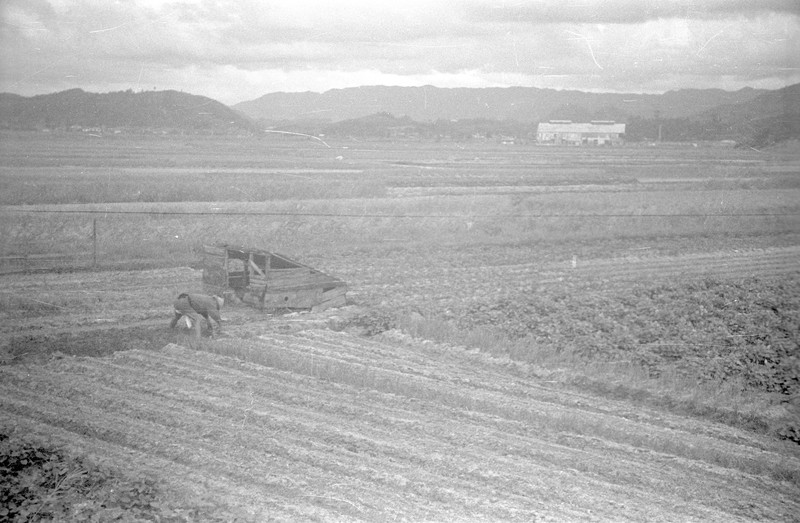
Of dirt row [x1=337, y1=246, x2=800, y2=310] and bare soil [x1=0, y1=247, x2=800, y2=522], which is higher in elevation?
dirt row [x1=337, y1=246, x2=800, y2=310]

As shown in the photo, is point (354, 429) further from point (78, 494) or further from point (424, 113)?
point (424, 113)

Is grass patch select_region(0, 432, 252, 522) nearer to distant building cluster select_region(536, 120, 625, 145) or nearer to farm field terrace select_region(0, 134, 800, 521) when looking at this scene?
farm field terrace select_region(0, 134, 800, 521)

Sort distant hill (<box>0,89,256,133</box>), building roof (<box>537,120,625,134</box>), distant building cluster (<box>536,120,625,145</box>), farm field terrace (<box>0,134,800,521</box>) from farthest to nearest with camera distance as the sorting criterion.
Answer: distant building cluster (<box>536,120,625,145</box>) < building roof (<box>537,120,625,134</box>) < distant hill (<box>0,89,256,133</box>) < farm field terrace (<box>0,134,800,521</box>)

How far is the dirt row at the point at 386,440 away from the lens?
6957 millimetres

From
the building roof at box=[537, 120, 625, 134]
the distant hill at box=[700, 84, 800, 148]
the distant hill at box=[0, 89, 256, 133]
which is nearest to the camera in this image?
the distant hill at box=[700, 84, 800, 148]

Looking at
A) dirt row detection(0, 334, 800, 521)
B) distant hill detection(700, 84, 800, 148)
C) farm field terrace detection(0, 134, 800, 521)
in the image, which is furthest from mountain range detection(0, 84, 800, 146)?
dirt row detection(0, 334, 800, 521)

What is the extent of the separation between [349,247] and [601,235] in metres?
9.43

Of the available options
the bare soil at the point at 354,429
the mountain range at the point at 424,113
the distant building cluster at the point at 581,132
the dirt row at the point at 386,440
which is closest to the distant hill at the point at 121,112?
the mountain range at the point at 424,113

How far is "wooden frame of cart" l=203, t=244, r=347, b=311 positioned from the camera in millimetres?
14039

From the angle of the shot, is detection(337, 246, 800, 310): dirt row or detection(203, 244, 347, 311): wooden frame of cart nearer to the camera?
detection(203, 244, 347, 311): wooden frame of cart

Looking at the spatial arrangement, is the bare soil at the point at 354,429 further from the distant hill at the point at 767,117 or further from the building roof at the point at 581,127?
the building roof at the point at 581,127

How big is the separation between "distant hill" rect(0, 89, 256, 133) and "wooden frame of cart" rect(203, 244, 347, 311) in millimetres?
18187

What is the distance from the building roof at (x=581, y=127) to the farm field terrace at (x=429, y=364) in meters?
42.2

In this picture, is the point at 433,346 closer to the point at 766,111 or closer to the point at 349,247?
the point at 349,247
